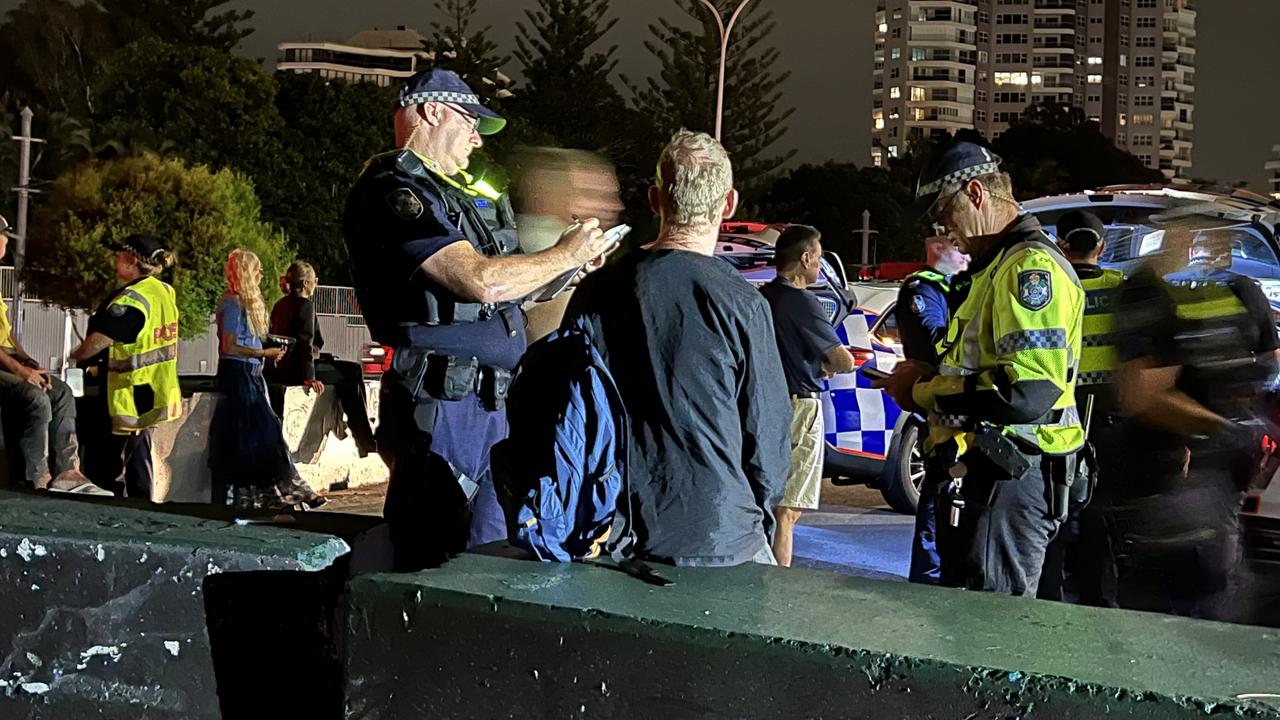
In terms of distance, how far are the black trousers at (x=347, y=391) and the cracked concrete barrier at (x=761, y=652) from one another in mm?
7546

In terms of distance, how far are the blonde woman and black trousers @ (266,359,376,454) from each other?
1231mm

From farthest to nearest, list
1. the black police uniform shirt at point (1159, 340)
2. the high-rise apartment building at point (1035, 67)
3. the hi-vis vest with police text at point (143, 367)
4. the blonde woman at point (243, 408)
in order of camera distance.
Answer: the high-rise apartment building at point (1035, 67), the blonde woman at point (243, 408), the hi-vis vest with police text at point (143, 367), the black police uniform shirt at point (1159, 340)

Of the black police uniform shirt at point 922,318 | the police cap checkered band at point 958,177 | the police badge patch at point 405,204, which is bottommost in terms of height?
the black police uniform shirt at point 922,318

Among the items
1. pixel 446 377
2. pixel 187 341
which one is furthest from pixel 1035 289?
pixel 187 341

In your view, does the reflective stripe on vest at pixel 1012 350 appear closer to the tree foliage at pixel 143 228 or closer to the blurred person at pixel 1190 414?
the blurred person at pixel 1190 414

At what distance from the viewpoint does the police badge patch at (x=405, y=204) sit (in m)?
3.58

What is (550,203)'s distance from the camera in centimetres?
534

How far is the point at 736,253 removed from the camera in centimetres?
1114

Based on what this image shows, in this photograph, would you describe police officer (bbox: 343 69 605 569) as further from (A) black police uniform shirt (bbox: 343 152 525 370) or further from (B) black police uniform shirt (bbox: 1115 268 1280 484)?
(B) black police uniform shirt (bbox: 1115 268 1280 484)

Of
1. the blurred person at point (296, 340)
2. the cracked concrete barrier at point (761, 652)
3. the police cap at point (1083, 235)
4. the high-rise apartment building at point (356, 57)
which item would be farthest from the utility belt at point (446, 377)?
the high-rise apartment building at point (356, 57)

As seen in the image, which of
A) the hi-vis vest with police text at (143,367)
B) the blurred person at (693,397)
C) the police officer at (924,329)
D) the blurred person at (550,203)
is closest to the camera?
the blurred person at (693,397)

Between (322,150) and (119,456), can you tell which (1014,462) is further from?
(322,150)

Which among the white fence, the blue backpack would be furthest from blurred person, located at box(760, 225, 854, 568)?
the white fence

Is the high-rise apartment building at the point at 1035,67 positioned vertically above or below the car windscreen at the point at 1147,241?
above
